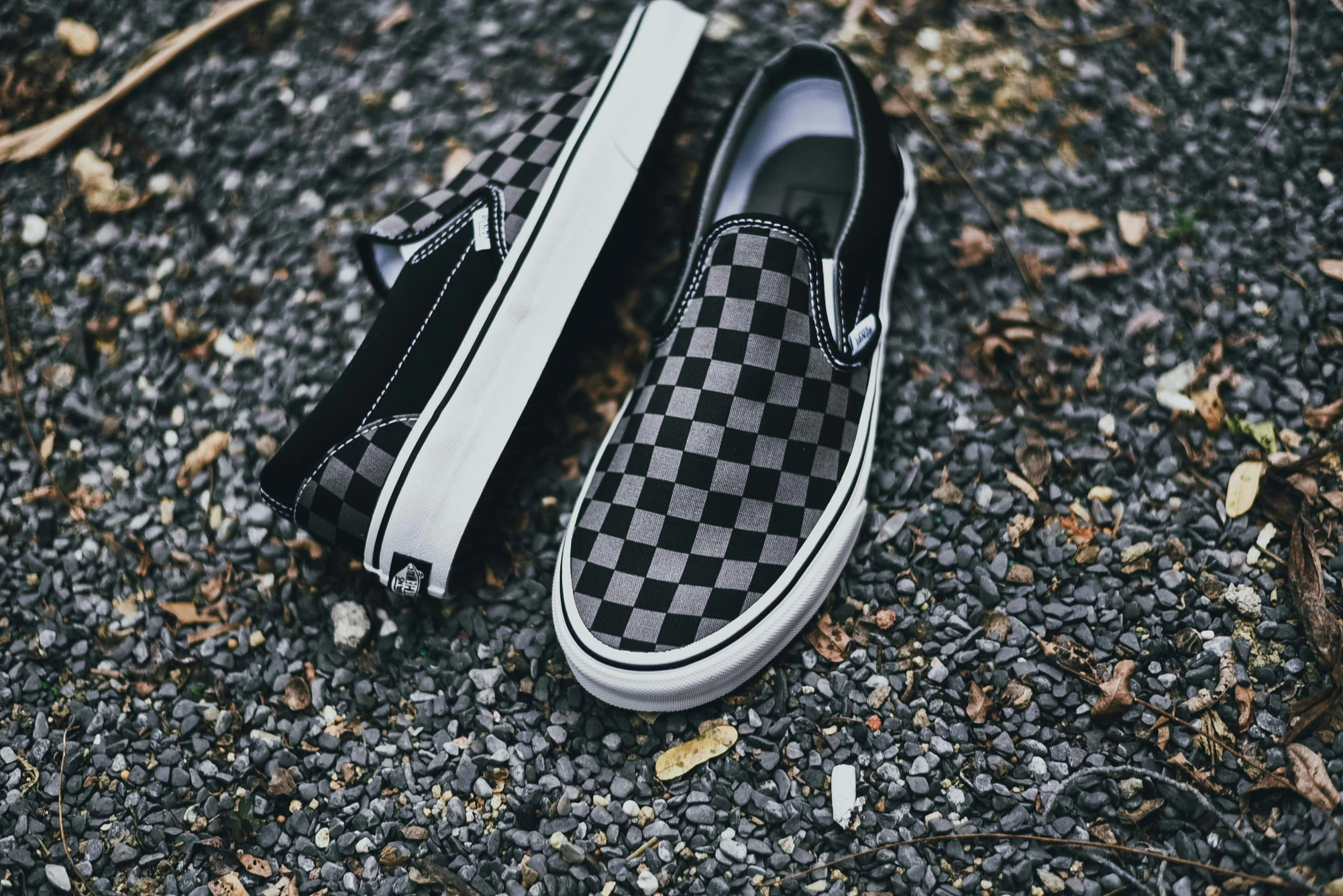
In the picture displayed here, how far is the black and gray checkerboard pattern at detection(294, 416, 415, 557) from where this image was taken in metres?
1.55

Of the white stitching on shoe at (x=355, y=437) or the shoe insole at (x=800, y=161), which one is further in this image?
the shoe insole at (x=800, y=161)

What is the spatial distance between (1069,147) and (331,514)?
175 centimetres

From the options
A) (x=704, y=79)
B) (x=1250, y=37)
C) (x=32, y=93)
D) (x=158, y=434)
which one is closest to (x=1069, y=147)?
(x=1250, y=37)

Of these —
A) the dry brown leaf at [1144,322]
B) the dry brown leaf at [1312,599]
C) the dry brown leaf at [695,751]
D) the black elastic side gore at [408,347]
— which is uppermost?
the black elastic side gore at [408,347]

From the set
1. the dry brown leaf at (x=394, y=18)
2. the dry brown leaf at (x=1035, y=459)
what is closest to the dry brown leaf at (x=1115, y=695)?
the dry brown leaf at (x=1035, y=459)

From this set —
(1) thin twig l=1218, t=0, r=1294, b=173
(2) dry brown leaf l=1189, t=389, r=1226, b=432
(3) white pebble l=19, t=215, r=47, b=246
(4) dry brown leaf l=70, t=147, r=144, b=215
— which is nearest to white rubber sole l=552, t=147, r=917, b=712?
(2) dry brown leaf l=1189, t=389, r=1226, b=432

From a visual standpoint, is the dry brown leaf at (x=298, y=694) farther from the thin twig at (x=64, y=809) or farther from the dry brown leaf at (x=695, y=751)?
the dry brown leaf at (x=695, y=751)

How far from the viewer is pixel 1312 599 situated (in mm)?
1542

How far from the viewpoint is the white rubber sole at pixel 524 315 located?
5.07ft

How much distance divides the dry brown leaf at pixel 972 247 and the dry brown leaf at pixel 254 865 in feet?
5.83

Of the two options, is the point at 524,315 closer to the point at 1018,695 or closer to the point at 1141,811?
the point at 1018,695

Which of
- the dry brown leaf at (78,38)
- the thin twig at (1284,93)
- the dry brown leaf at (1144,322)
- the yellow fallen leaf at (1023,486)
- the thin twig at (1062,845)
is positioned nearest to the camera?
the thin twig at (1062,845)

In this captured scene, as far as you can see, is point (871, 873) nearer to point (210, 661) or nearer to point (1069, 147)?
point (210, 661)

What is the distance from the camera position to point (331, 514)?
1568mm
